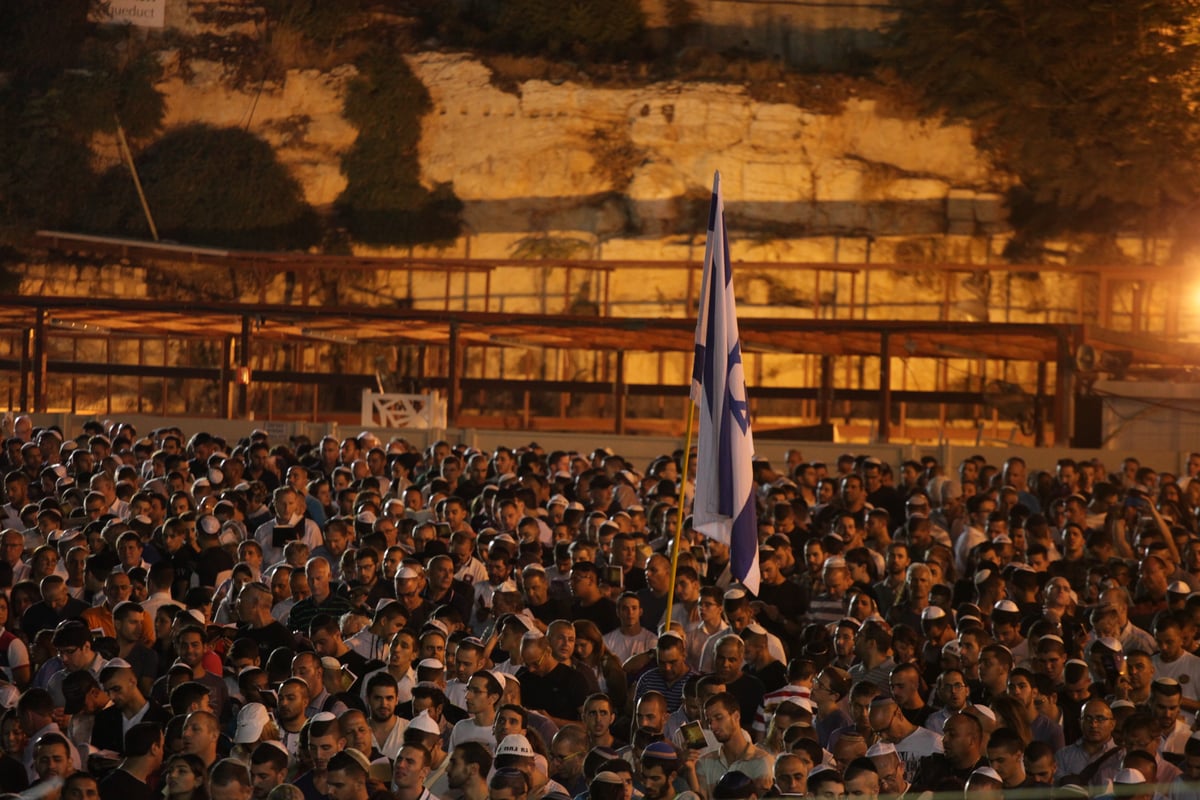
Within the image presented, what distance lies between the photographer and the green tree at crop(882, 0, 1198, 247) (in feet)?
109

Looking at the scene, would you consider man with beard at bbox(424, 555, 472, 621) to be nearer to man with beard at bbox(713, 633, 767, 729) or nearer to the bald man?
man with beard at bbox(713, 633, 767, 729)

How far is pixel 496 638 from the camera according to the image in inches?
379

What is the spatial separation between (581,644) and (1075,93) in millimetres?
27849

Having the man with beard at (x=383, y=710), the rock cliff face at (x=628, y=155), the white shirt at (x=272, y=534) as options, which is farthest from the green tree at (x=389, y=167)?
the man with beard at (x=383, y=710)

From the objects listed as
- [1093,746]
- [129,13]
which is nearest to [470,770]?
[1093,746]

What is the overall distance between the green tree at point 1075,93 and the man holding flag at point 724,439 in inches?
1046

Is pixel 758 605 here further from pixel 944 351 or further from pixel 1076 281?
pixel 1076 281

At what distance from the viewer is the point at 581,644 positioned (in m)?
9.27

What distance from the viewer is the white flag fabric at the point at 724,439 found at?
8734 mm

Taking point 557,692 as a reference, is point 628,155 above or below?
above

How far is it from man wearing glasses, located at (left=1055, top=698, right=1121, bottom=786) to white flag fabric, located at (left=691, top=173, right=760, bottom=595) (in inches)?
68.8

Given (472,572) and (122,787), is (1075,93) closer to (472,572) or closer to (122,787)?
(472,572)

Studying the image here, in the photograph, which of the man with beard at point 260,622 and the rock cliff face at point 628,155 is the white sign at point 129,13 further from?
the man with beard at point 260,622

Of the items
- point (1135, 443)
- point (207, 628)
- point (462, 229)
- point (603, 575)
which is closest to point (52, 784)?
point (207, 628)
